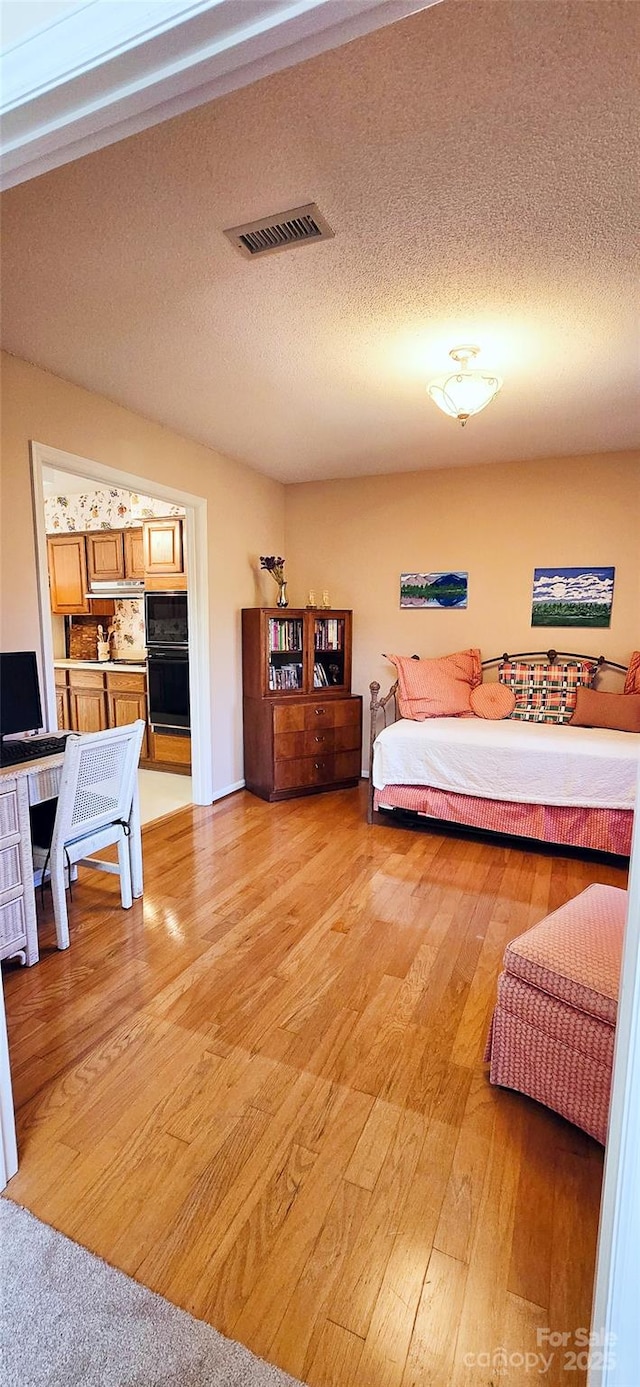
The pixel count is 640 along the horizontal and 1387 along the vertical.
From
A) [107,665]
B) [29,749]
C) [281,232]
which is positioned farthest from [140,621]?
[281,232]

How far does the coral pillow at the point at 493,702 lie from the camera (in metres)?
4.07

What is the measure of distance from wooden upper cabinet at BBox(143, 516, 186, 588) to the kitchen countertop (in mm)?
746

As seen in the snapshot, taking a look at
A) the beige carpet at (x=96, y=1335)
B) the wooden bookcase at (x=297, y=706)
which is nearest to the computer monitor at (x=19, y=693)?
the beige carpet at (x=96, y=1335)

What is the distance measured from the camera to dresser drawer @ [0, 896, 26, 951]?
Result: 6.75 ft

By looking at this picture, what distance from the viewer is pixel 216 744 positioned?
416cm

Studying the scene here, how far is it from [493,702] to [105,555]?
3702 millimetres

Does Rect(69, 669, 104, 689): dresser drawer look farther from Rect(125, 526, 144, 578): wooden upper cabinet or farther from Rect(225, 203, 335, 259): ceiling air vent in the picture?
Rect(225, 203, 335, 259): ceiling air vent

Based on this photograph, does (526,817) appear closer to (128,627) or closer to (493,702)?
(493,702)

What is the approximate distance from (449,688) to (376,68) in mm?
3323

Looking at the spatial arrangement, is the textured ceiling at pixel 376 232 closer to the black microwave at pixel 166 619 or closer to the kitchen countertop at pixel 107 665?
the black microwave at pixel 166 619

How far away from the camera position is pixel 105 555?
202 inches

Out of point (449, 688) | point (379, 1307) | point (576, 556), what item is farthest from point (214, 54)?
point (576, 556)

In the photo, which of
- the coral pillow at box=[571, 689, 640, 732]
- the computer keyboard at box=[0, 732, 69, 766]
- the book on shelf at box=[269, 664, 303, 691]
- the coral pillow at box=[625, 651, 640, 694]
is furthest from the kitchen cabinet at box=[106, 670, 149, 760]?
the coral pillow at box=[625, 651, 640, 694]

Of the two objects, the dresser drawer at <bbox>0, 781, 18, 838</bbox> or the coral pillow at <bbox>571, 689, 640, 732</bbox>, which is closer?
the dresser drawer at <bbox>0, 781, 18, 838</bbox>
